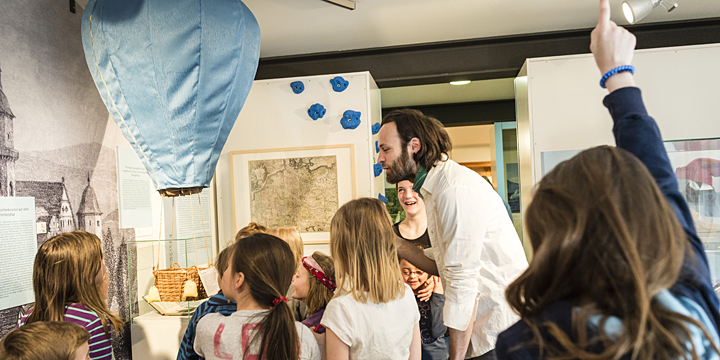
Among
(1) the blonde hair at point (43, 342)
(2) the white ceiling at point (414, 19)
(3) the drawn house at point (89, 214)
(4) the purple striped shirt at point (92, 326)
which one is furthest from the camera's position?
(2) the white ceiling at point (414, 19)

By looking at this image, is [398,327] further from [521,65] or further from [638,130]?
[521,65]

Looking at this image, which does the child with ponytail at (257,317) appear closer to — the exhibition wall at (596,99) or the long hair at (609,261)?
the long hair at (609,261)

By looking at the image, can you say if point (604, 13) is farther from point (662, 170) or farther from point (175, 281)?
point (175, 281)

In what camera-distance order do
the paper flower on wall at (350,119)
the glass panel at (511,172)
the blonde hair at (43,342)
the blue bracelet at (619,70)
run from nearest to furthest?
1. the blue bracelet at (619,70)
2. the blonde hair at (43,342)
3. the paper flower on wall at (350,119)
4. the glass panel at (511,172)

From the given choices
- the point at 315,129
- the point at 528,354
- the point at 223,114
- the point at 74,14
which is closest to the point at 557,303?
the point at 528,354

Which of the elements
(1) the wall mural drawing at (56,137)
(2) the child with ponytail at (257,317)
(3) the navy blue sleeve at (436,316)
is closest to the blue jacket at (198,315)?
(2) the child with ponytail at (257,317)

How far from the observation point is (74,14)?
2.37 metres

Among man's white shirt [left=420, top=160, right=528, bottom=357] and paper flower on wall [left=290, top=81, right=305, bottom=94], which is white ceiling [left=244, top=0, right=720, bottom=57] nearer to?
paper flower on wall [left=290, top=81, right=305, bottom=94]

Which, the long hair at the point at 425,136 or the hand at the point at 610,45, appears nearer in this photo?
the hand at the point at 610,45

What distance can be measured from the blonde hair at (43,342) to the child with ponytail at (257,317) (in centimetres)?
33

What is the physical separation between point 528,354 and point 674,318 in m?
0.17

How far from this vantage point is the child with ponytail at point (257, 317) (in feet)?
4.53

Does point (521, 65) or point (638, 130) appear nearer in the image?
point (638, 130)

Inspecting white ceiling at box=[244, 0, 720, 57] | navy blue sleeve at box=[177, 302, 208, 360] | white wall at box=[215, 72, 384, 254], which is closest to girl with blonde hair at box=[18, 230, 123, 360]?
navy blue sleeve at box=[177, 302, 208, 360]
